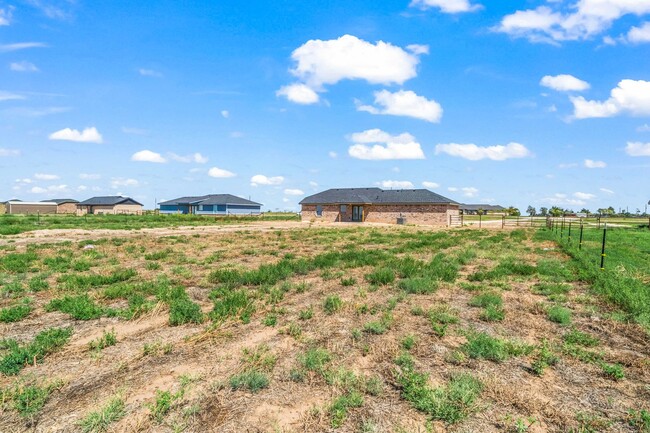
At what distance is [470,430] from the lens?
3918 mm

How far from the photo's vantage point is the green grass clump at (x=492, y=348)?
18.7 ft

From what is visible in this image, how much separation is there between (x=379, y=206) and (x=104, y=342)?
48.2m

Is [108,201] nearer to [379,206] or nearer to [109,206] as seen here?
[109,206]

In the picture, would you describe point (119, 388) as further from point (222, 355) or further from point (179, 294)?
point (179, 294)

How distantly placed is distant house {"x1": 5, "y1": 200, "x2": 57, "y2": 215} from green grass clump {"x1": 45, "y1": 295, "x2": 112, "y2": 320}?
99.8 metres

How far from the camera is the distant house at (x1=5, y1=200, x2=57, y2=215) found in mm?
89938

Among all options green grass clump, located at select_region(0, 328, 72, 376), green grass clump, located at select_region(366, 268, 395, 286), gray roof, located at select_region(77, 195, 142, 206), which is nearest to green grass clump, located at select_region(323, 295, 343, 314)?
green grass clump, located at select_region(366, 268, 395, 286)

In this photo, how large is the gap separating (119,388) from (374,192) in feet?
176

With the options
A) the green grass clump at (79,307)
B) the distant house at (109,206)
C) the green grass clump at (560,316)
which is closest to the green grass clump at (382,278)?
the green grass clump at (560,316)

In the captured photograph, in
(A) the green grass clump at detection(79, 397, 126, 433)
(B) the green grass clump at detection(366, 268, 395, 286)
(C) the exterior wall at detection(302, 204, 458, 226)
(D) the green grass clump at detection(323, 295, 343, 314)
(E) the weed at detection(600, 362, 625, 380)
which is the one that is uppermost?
(C) the exterior wall at detection(302, 204, 458, 226)

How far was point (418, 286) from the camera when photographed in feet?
33.3

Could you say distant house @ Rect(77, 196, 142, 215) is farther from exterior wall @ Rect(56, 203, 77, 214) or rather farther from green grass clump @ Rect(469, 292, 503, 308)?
green grass clump @ Rect(469, 292, 503, 308)

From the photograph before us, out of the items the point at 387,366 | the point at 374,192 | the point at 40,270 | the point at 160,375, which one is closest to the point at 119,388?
the point at 160,375

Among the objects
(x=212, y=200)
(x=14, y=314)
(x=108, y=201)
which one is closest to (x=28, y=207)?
(x=108, y=201)
